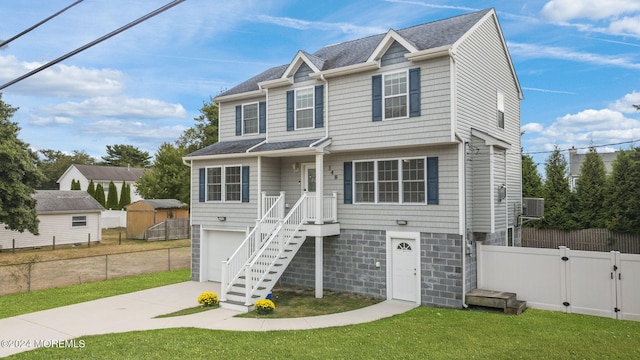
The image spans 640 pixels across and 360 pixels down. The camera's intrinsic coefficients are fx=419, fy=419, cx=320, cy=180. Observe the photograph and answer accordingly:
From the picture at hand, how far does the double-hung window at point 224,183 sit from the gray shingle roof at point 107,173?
4197 centimetres

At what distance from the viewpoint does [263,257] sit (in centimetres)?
1321

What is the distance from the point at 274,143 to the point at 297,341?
8.07 m

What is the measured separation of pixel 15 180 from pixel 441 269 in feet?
77.3

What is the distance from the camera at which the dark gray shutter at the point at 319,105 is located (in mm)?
14383

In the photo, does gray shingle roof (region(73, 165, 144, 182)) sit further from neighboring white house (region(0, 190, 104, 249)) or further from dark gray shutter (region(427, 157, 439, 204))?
dark gray shutter (region(427, 157, 439, 204))

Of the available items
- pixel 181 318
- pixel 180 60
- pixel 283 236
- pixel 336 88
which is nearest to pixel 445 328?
pixel 283 236

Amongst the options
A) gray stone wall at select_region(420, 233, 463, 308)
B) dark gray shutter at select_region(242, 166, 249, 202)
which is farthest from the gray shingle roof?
gray stone wall at select_region(420, 233, 463, 308)

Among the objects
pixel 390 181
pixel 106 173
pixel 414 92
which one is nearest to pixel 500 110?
pixel 414 92

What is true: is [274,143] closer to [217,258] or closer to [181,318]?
[217,258]

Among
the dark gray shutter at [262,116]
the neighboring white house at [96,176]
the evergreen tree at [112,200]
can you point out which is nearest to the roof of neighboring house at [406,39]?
the dark gray shutter at [262,116]

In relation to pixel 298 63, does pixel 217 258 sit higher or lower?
lower

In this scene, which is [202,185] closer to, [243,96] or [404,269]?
[243,96]

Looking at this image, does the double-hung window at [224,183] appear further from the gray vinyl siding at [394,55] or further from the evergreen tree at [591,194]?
the evergreen tree at [591,194]

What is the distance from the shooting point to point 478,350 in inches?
332
